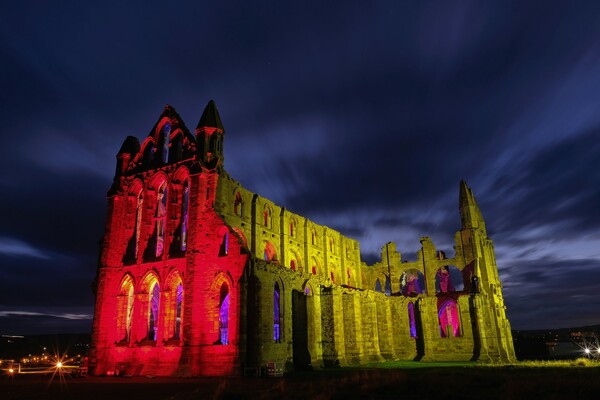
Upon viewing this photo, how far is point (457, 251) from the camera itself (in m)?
47.0

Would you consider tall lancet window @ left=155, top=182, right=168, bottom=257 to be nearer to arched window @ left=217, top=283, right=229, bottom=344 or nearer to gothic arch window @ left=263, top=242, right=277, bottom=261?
arched window @ left=217, top=283, right=229, bottom=344

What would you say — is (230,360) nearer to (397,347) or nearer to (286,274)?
(286,274)

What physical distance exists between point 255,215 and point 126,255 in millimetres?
10123

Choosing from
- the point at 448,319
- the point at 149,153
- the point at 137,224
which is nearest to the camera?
the point at 137,224

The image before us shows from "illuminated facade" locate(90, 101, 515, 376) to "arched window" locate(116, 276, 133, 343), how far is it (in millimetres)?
65

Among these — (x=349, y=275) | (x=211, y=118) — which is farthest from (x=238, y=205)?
(x=349, y=275)

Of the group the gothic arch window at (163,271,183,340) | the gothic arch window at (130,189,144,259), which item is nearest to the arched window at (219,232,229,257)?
the gothic arch window at (163,271,183,340)

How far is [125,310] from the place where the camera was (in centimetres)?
3009

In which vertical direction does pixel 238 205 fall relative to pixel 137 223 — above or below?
above

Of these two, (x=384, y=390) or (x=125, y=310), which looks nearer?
(x=384, y=390)

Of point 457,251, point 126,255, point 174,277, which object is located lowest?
point 174,277

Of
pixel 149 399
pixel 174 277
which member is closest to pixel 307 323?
pixel 174 277

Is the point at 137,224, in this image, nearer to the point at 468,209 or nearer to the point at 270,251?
the point at 270,251

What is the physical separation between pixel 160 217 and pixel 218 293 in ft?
27.6
